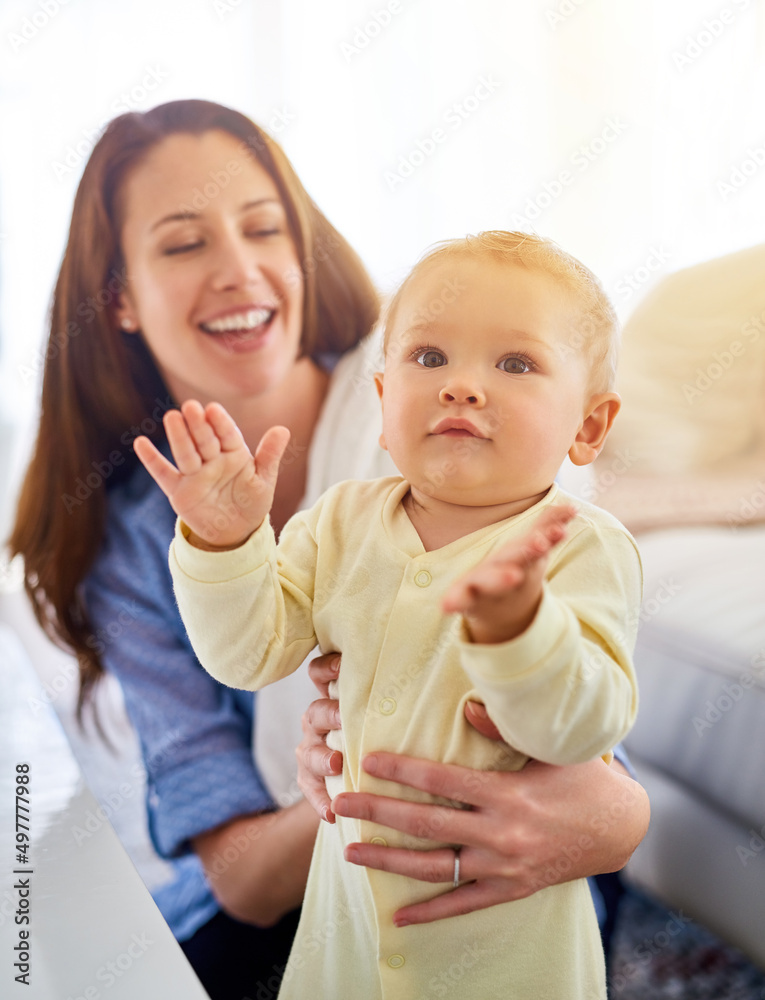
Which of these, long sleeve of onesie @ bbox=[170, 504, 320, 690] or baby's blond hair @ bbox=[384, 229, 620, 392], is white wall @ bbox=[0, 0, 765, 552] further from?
long sleeve of onesie @ bbox=[170, 504, 320, 690]

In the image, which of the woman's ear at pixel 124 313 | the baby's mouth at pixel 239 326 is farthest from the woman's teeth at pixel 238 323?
the woman's ear at pixel 124 313

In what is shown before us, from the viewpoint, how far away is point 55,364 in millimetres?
1155

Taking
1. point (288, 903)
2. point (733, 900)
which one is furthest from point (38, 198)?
point (733, 900)

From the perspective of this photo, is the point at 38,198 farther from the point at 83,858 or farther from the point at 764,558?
the point at 764,558

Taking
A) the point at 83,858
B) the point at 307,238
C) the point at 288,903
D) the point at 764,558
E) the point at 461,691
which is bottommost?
the point at 288,903

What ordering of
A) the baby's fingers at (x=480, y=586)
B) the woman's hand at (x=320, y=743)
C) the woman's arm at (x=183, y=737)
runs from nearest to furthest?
the baby's fingers at (x=480, y=586) → the woman's hand at (x=320, y=743) → the woman's arm at (x=183, y=737)

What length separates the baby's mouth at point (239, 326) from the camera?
1112 mm

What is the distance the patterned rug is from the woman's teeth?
0.95 metres

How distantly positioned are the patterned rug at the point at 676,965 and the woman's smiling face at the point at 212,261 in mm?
933

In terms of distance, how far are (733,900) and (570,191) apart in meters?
1.00

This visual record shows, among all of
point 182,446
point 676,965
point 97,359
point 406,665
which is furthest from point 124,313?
point 676,965

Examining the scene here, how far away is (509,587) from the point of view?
42cm

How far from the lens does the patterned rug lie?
100cm

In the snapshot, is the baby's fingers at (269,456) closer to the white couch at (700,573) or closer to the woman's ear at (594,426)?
the woman's ear at (594,426)
